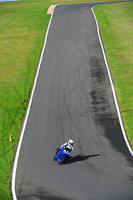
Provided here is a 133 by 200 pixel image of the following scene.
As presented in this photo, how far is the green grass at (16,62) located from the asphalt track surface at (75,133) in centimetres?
98

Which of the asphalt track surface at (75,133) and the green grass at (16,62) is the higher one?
the green grass at (16,62)

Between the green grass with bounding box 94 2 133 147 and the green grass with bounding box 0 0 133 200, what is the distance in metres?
0.34

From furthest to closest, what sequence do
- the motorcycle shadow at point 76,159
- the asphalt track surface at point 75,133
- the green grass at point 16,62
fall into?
the green grass at point 16,62, the motorcycle shadow at point 76,159, the asphalt track surface at point 75,133

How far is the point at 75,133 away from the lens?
2539cm

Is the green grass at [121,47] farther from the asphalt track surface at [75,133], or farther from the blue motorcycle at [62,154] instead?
the blue motorcycle at [62,154]

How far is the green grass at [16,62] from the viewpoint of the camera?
950 inches

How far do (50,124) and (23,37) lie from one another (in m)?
26.2

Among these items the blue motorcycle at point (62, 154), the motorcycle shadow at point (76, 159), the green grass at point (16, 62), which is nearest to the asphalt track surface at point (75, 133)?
the motorcycle shadow at point (76, 159)

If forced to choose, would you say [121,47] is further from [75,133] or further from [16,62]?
[75,133]

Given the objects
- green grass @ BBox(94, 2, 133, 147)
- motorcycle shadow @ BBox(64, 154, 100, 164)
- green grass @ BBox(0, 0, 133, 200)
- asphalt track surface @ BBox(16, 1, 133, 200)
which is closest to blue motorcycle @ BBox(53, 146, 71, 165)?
asphalt track surface @ BBox(16, 1, 133, 200)

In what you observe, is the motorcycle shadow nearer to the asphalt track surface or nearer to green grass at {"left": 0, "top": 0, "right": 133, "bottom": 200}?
the asphalt track surface

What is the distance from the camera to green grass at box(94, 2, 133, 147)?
30.6 metres

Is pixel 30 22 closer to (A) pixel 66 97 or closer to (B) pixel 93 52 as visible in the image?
(B) pixel 93 52

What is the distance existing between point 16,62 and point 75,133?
62.5ft
